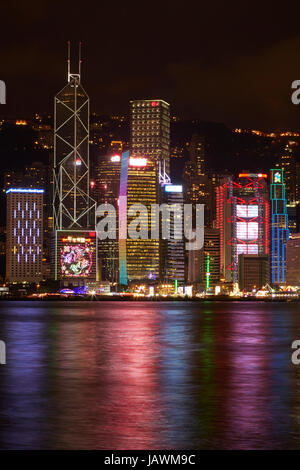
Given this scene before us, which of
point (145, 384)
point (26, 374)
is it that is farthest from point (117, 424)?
point (26, 374)

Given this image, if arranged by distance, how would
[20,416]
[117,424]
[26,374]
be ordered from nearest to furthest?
1. [117,424]
2. [20,416]
3. [26,374]

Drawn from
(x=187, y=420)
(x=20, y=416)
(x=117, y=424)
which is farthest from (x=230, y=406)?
(x=20, y=416)

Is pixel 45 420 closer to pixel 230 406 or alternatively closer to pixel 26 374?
pixel 230 406

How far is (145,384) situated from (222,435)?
1046cm

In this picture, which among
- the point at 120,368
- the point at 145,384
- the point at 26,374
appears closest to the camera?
the point at 145,384

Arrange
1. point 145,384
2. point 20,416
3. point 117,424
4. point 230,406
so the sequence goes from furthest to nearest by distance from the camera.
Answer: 1. point 145,384
2. point 230,406
3. point 20,416
4. point 117,424

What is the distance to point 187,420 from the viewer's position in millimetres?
22484
